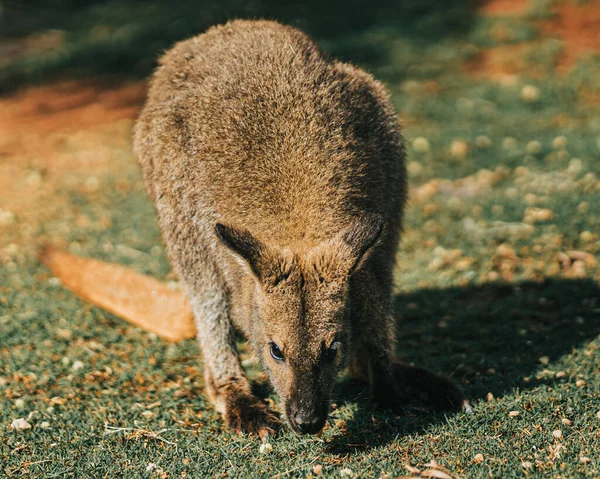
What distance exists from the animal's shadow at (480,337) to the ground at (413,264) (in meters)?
0.01

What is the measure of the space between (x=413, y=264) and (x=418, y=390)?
6.41ft

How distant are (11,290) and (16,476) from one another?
2421 mm

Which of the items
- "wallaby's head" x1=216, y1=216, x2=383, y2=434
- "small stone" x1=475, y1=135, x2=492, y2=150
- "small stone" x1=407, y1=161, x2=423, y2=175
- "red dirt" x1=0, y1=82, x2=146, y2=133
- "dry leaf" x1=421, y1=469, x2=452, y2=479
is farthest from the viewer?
"red dirt" x1=0, y1=82, x2=146, y2=133

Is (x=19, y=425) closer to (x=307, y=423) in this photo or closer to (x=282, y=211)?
(x=307, y=423)

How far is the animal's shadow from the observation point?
3604 mm

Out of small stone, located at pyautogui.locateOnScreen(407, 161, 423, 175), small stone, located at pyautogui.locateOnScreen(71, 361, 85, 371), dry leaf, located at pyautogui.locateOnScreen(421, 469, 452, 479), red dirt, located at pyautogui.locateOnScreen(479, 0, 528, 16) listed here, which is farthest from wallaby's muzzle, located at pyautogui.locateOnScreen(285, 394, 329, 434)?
red dirt, located at pyautogui.locateOnScreen(479, 0, 528, 16)

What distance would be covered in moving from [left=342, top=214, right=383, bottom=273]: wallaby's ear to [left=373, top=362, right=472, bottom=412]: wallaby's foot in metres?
0.79

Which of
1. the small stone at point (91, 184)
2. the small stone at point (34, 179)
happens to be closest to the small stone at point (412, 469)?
the small stone at point (91, 184)

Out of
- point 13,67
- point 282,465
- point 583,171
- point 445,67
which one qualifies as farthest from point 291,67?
point 13,67

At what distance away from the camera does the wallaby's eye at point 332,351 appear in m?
3.19

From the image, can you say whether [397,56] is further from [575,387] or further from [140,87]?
[575,387]

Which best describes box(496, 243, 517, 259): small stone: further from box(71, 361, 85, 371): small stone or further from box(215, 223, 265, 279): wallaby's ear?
box(71, 361, 85, 371): small stone

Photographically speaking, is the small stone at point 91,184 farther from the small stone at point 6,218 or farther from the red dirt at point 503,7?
the red dirt at point 503,7

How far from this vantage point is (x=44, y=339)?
4766 mm
